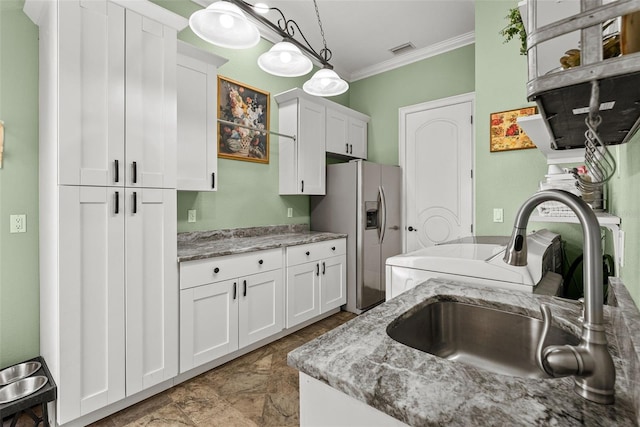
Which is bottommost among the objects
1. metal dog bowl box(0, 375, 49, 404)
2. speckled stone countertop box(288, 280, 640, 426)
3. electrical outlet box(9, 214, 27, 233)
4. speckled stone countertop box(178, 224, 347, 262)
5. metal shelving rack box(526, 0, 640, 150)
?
metal dog bowl box(0, 375, 49, 404)

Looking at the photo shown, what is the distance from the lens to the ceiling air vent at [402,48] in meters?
3.68

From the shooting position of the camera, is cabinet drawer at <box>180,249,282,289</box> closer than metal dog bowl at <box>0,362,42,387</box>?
No

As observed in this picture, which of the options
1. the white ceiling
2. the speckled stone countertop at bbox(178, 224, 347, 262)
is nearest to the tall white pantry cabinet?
the speckled stone countertop at bbox(178, 224, 347, 262)

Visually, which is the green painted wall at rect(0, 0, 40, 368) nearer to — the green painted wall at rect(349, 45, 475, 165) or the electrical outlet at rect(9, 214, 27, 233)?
the electrical outlet at rect(9, 214, 27, 233)

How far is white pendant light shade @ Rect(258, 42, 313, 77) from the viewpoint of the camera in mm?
1972

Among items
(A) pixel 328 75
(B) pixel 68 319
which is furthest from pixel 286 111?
(B) pixel 68 319

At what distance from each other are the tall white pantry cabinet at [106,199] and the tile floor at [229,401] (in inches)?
5.6

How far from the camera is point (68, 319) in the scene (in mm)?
1661

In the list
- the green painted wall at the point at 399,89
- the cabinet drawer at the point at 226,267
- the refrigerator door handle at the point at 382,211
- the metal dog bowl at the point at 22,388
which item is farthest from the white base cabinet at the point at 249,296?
the green painted wall at the point at 399,89

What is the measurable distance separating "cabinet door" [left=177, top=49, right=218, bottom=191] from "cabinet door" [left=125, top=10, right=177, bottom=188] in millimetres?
290

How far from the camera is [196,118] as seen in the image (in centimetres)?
248

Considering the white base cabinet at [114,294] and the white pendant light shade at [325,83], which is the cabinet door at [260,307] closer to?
the white base cabinet at [114,294]

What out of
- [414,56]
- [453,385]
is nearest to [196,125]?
[453,385]

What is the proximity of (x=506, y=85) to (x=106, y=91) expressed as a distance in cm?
299
